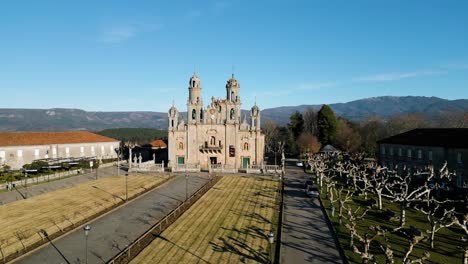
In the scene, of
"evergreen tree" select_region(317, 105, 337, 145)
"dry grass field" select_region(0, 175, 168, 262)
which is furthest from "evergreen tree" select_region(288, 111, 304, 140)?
"dry grass field" select_region(0, 175, 168, 262)

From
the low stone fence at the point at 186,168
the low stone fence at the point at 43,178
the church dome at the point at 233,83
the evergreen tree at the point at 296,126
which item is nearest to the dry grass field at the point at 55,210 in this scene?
the low stone fence at the point at 43,178

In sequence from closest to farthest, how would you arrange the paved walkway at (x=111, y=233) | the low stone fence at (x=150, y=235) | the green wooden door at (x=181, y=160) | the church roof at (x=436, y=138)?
the low stone fence at (x=150, y=235), the paved walkway at (x=111, y=233), the church roof at (x=436, y=138), the green wooden door at (x=181, y=160)

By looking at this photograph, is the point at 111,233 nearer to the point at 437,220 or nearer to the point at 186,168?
the point at 437,220

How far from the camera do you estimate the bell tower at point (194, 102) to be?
2438 inches

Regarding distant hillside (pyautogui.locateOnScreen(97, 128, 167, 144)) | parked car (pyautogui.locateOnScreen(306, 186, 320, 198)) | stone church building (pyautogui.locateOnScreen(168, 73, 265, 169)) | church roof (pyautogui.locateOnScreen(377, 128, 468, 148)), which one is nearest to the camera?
parked car (pyautogui.locateOnScreen(306, 186, 320, 198))

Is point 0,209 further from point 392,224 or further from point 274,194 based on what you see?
point 392,224

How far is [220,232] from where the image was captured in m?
24.6

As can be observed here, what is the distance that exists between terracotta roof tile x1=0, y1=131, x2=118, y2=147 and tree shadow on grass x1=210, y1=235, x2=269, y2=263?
48428 mm

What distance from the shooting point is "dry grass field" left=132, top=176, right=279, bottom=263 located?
1992 centimetres

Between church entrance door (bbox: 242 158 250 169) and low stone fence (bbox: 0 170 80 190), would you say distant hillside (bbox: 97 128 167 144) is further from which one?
church entrance door (bbox: 242 158 250 169)

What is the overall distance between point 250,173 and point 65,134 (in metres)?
39.6

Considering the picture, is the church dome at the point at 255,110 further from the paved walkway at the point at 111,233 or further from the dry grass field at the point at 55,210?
the paved walkway at the point at 111,233

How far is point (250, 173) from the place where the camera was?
55656 millimetres

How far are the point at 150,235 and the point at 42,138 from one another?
1908 inches
